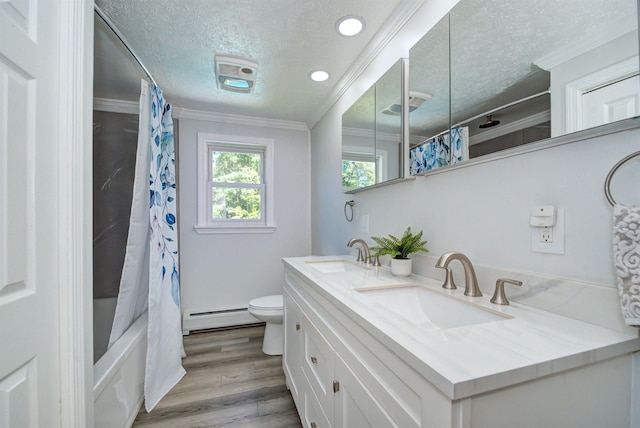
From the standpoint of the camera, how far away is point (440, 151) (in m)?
1.21

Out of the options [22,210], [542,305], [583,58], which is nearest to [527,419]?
[542,305]

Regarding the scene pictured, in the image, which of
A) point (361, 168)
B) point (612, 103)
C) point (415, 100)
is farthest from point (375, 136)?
point (612, 103)

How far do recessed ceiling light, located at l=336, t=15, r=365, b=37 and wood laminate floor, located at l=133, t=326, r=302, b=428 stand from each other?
7.53 ft

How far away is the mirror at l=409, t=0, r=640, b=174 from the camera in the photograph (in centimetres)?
68

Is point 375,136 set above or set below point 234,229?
above

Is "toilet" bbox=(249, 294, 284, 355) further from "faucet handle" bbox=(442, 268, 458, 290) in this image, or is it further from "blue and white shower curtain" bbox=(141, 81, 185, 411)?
"faucet handle" bbox=(442, 268, 458, 290)

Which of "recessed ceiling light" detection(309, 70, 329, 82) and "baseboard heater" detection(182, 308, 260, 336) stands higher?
"recessed ceiling light" detection(309, 70, 329, 82)

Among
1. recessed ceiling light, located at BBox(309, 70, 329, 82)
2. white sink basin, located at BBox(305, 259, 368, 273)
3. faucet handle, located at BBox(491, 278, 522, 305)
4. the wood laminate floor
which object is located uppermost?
recessed ceiling light, located at BBox(309, 70, 329, 82)

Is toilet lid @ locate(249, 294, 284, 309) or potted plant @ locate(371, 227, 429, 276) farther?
toilet lid @ locate(249, 294, 284, 309)

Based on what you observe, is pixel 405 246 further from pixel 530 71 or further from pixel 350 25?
pixel 350 25

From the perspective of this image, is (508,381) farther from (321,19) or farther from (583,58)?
(321,19)

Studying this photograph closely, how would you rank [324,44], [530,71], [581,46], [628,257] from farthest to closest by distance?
[324,44], [530,71], [581,46], [628,257]

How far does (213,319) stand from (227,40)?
253 cm

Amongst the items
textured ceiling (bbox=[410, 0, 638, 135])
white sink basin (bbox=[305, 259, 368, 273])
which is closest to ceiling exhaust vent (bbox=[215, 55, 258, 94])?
textured ceiling (bbox=[410, 0, 638, 135])
